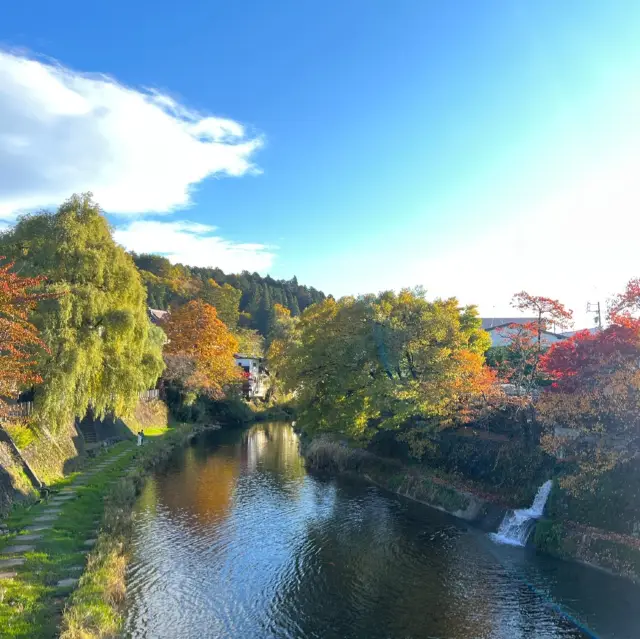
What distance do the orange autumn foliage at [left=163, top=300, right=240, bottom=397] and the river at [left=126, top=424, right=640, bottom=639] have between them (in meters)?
32.7

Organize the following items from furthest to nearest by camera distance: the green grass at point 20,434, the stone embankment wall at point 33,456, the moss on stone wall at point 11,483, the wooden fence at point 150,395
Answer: the wooden fence at point 150,395 < the green grass at point 20,434 < the stone embankment wall at point 33,456 < the moss on stone wall at point 11,483

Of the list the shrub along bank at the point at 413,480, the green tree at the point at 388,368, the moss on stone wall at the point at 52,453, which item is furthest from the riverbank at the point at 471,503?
the moss on stone wall at the point at 52,453

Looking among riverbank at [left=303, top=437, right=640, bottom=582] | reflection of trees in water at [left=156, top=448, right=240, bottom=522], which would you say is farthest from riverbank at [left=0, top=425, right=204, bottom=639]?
riverbank at [left=303, top=437, right=640, bottom=582]

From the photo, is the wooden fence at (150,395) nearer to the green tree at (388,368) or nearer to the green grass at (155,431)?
the green grass at (155,431)

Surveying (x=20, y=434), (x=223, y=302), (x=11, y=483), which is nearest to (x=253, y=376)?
(x=223, y=302)

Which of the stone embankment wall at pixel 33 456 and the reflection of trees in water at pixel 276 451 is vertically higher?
the stone embankment wall at pixel 33 456

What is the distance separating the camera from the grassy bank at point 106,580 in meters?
12.9

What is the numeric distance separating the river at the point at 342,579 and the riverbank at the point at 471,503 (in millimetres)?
711

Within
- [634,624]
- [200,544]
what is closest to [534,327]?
[634,624]

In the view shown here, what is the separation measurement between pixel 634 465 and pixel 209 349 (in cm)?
5022

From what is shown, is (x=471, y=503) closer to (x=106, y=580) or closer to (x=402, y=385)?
(x=402, y=385)

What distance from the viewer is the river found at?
15.0m

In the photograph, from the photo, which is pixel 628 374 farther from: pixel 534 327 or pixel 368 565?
pixel 368 565

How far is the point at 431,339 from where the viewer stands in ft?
108
